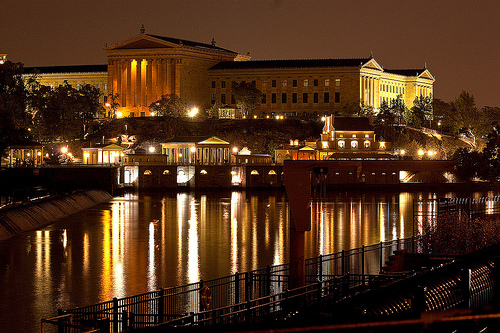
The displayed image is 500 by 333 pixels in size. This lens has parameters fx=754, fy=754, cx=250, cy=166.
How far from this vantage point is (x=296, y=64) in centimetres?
16075

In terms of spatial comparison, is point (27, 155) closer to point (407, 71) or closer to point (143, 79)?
point (143, 79)

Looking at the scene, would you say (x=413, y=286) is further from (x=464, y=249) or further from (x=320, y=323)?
(x=464, y=249)

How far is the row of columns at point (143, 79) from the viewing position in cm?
15375

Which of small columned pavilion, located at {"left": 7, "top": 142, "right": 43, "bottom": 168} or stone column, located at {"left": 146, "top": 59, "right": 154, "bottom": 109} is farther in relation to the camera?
stone column, located at {"left": 146, "top": 59, "right": 154, "bottom": 109}

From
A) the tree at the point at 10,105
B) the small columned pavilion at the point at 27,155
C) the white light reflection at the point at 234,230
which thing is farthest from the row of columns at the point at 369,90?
the tree at the point at 10,105

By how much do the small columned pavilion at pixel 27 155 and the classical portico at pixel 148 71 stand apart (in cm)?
4849

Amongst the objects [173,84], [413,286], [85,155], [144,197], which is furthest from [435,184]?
[413,286]

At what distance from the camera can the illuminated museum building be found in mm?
154125

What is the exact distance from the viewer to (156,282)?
34.9 meters

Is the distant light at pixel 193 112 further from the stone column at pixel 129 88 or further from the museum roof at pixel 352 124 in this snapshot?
the museum roof at pixel 352 124

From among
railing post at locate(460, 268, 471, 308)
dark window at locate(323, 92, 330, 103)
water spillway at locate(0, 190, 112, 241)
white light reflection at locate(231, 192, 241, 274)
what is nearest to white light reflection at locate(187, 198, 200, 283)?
white light reflection at locate(231, 192, 241, 274)

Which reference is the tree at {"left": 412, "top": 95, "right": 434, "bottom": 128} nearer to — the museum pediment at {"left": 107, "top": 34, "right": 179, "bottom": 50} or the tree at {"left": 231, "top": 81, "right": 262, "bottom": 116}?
the tree at {"left": 231, "top": 81, "right": 262, "bottom": 116}

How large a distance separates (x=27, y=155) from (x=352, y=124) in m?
52.2

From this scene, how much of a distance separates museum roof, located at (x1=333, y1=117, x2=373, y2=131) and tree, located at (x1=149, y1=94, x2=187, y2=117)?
33634 mm
